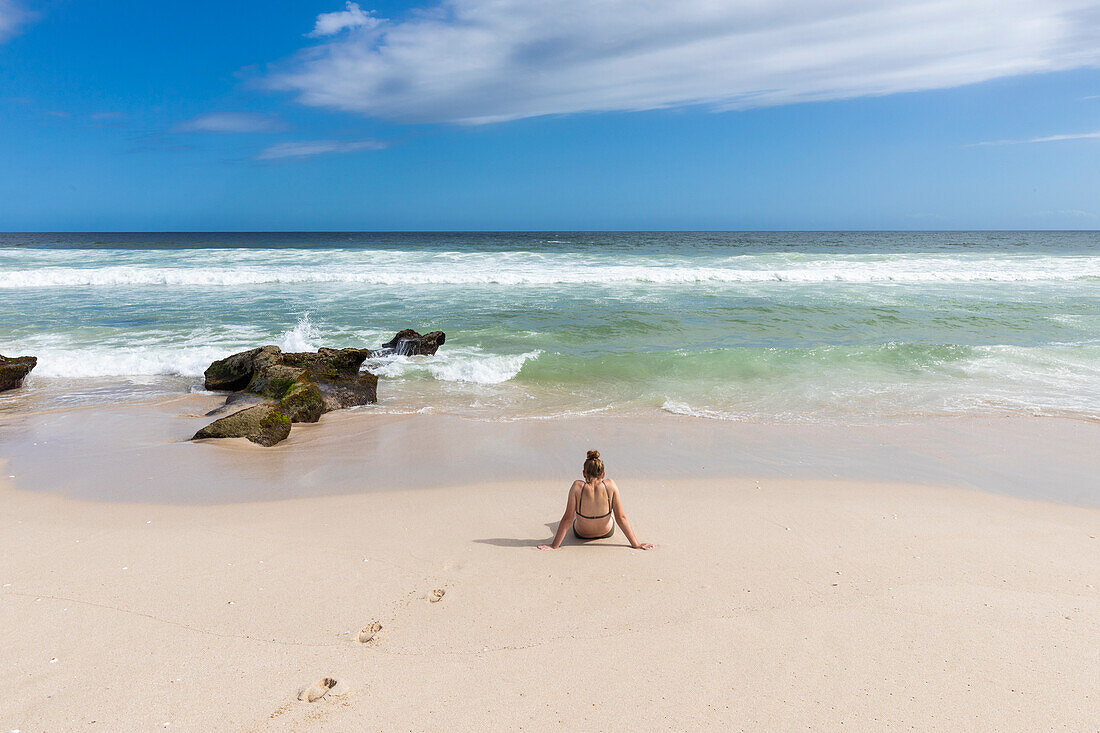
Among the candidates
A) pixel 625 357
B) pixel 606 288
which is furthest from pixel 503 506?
pixel 606 288

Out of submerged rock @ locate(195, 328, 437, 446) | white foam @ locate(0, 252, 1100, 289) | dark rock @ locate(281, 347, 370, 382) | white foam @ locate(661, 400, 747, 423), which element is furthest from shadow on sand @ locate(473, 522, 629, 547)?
white foam @ locate(0, 252, 1100, 289)

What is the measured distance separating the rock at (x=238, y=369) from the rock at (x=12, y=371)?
8.94 ft

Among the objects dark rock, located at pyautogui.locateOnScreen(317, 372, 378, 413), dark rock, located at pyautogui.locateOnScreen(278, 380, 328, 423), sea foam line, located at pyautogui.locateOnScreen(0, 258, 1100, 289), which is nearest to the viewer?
dark rock, located at pyautogui.locateOnScreen(278, 380, 328, 423)

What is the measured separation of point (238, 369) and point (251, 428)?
2.70 meters

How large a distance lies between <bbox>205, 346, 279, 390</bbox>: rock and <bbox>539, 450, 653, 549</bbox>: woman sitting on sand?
6355 mm

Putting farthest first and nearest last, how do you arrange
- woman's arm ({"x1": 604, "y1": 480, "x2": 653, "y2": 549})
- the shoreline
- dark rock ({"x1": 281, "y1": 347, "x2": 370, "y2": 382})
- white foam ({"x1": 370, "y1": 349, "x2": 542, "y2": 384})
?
white foam ({"x1": 370, "y1": 349, "x2": 542, "y2": 384}), dark rock ({"x1": 281, "y1": 347, "x2": 370, "y2": 382}), the shoreline, woman's arm ({"x1": 604, "y1": 480, "x2": 653, "y2": 549})

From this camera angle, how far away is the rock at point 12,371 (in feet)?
30.1

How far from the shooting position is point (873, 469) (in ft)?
20.0

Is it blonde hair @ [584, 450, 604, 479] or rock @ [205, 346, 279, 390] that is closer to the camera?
blonde hair @ [584, 450, 604, 479]

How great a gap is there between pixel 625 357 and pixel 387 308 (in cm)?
962

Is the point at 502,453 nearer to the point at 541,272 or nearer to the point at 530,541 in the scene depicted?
the point at 530,541

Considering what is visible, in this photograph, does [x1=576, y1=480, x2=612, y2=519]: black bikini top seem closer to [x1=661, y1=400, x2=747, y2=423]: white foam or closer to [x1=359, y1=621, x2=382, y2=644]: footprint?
[x1=359, y1=621, x2=382, y2=644]: footprint

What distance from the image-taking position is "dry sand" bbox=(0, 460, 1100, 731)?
2.76 metres

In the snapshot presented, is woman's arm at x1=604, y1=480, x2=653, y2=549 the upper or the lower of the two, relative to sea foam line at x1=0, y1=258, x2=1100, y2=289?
lower
